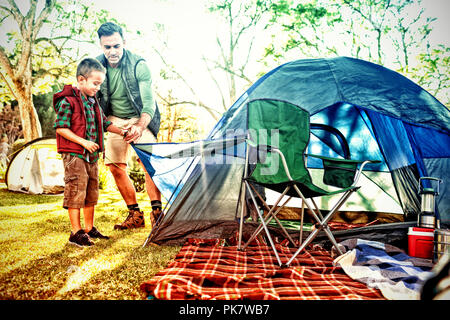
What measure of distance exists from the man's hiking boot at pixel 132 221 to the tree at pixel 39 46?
352 cm

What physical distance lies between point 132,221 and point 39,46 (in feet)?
15.2

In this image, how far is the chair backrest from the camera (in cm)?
200

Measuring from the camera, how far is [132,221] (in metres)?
2.65

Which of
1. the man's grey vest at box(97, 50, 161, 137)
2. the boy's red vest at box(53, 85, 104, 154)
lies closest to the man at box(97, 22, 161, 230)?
the man's grey vest at box(97, 50, 161, 137)

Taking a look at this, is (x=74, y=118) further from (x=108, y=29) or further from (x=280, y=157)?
(x=280, y=157)

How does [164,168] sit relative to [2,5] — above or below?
below

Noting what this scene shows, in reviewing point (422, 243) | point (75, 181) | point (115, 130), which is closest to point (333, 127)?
point (422, 243)

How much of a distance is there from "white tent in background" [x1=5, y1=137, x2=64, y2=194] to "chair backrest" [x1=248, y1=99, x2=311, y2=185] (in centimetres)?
329

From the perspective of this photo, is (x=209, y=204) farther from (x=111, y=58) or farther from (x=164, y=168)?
(x=111, y=58)

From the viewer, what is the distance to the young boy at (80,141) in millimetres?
2010

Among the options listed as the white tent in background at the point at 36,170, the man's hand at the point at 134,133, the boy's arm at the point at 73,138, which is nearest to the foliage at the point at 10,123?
the white tent in background at the point at 36,170
